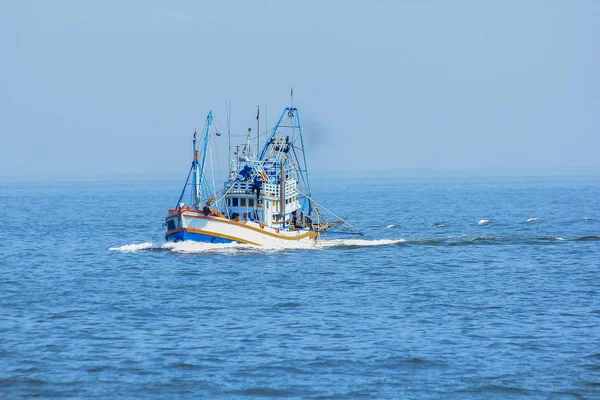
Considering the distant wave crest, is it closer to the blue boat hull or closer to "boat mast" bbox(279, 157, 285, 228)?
the blue boat hull

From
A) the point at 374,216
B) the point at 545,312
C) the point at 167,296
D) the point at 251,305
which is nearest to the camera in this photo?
the point at 545,312

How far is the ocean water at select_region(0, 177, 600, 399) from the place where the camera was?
25.7 m

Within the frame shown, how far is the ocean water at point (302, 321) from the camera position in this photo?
1012 inches

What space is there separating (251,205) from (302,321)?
30312mm

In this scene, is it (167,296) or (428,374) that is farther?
(167,296)

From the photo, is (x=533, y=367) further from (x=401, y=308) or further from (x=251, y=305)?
(x=251, y=305)

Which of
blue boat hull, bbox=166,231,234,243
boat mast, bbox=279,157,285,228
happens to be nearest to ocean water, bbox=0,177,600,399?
blue boat hull, bbox=166,231,234,243

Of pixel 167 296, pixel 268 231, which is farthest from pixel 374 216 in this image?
pixel 167 296

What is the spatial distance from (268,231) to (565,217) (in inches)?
1924

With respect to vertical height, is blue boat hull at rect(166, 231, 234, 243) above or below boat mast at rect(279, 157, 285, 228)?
below

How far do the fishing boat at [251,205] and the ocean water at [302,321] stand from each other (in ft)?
4.26

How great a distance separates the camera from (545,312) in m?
36.3

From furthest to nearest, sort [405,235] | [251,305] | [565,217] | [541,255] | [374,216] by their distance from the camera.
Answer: [374,216] → [565,217] → [405,235] → [541,255] → [251,305]

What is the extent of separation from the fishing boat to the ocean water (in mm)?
1297
